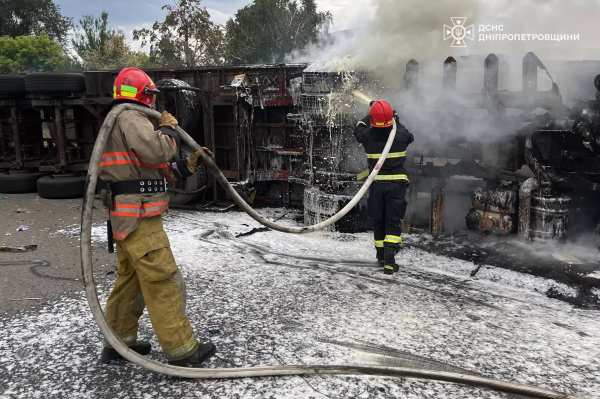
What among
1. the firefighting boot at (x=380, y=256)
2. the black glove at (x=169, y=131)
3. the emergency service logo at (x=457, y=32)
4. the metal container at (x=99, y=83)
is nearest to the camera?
the black glove at (x=169, y=131)

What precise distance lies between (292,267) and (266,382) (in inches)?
89.9

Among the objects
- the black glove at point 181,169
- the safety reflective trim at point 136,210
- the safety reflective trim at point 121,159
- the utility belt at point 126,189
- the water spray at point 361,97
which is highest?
the water spray at point 361,97

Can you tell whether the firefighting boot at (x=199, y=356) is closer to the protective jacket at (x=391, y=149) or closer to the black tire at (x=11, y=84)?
the protective jacket at (x=391, y=149)

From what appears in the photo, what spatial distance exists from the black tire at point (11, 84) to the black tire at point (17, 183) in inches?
71.7

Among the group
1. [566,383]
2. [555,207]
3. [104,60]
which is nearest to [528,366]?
[566,383]

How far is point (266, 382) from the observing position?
2768mm

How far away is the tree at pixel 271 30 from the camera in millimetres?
26984

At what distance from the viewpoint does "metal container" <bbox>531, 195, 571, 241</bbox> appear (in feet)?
17.9

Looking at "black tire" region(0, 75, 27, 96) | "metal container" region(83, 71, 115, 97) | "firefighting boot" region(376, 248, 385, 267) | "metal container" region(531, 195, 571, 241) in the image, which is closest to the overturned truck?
"metal container" region(531, 195, 571, 241)

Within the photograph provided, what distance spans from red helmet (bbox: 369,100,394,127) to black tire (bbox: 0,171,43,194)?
820 centimetres

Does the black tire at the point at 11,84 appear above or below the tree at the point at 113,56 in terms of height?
below

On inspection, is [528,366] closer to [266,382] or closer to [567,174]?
[266,382]

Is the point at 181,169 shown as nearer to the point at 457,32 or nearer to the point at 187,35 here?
the point at 457,32

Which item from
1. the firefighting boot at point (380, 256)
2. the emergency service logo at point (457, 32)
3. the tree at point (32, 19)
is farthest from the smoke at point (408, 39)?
the tree at point (32, 19)
